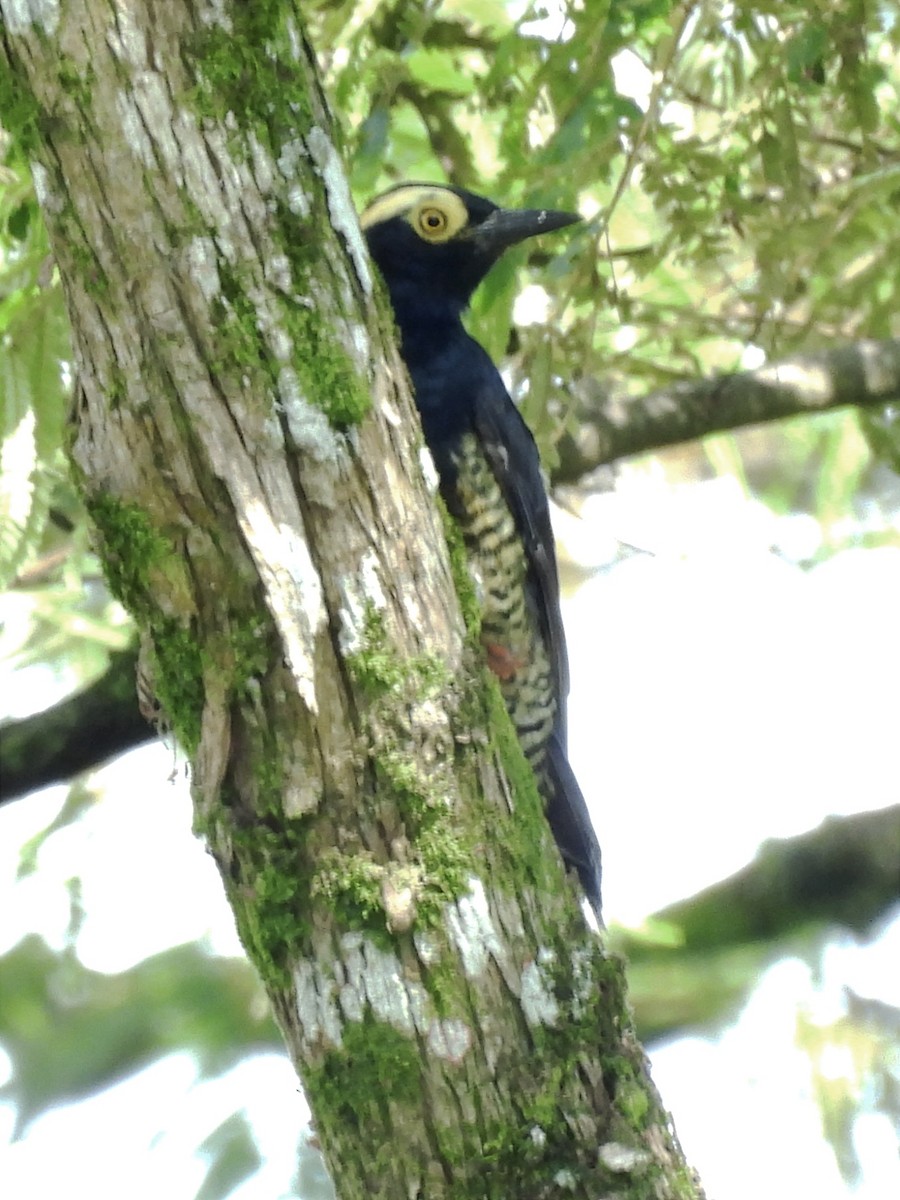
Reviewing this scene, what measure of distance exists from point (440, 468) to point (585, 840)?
3.14 ft

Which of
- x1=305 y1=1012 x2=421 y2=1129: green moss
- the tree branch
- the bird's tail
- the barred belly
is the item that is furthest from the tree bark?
the tree branch

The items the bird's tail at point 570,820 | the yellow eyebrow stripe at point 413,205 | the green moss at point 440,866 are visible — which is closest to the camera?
the green moss at point 440,866

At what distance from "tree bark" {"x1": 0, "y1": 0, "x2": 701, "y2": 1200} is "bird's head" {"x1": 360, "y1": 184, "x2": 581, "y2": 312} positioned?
4.60ft

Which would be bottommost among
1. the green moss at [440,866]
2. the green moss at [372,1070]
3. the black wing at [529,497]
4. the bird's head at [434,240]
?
the green moss at [372,1070]

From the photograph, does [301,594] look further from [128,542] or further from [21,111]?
[21,111]

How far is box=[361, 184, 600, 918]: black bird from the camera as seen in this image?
124 inches

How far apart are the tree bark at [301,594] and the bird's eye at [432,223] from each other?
143 centimetres

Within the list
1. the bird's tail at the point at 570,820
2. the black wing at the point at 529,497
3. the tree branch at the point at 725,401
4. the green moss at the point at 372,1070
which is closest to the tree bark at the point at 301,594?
the green moss at the point at 372,1070

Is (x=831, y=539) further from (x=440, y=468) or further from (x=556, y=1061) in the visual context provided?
(x=556, y=1061)

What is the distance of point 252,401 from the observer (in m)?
1.81

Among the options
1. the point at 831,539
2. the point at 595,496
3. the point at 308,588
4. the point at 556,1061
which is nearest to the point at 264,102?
the point at 308,588

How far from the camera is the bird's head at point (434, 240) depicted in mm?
3291

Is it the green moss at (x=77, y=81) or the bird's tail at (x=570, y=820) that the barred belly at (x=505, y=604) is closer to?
the bird's tail at (x=570, y=820)

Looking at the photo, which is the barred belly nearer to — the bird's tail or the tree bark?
the bird's tail
